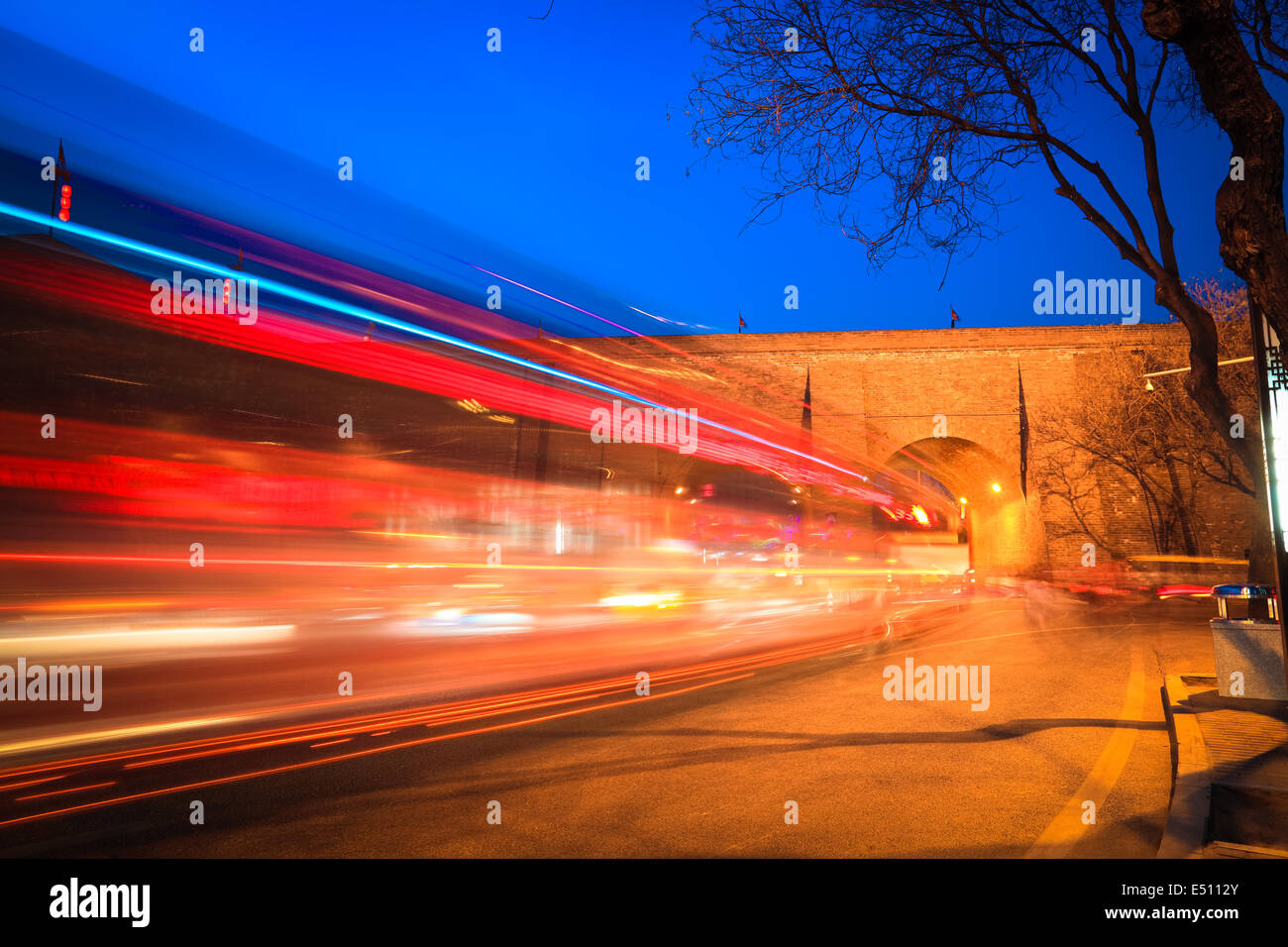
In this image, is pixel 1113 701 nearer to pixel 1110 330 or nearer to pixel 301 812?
pixel 301 812

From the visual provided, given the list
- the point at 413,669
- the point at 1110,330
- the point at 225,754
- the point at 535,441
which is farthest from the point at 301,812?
the point at 1110,330

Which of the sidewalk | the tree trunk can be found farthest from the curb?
the tree trunk

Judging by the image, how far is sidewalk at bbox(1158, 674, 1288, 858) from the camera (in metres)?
3.52

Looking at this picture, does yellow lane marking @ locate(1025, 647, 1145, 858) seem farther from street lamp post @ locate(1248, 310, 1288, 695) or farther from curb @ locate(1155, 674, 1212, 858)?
street lamp post @ locate(1248, 310, 1288, 695)

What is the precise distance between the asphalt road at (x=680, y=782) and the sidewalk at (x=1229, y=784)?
0.21m

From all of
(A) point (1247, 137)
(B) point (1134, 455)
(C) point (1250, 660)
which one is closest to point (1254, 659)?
(C) point (1250, 660)

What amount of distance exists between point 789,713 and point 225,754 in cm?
468

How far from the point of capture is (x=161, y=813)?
4.13 metres

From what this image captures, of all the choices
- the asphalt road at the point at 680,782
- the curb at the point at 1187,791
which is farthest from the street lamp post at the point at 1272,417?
the asphalt road at the point at 680,782

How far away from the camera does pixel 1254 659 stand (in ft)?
22.6

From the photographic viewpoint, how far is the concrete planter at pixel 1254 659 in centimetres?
682

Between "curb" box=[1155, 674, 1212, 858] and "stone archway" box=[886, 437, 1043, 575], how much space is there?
2310 centimetres

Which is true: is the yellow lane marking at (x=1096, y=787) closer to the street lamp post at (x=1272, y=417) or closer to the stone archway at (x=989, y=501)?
the street lamp post at (x=1272, y=417)

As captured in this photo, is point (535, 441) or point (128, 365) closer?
point (128, 365)
